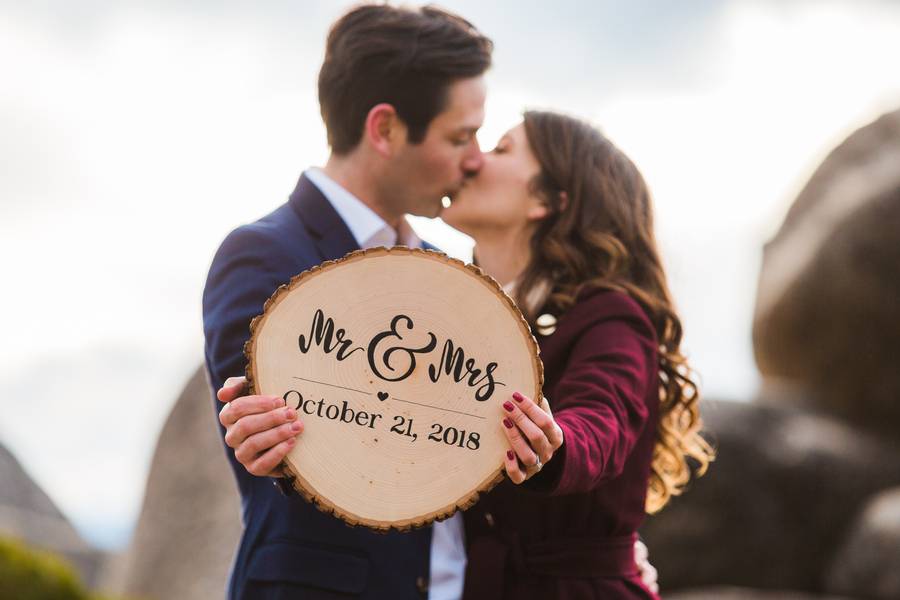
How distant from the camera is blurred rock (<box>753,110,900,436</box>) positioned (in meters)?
7.74

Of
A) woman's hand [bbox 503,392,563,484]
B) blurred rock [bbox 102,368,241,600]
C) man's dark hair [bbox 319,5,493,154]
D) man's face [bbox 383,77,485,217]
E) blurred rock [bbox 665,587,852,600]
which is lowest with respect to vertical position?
blurred rock [bbox 665,587,852,600]

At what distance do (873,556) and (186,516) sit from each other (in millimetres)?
4272

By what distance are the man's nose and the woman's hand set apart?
1.13 meters

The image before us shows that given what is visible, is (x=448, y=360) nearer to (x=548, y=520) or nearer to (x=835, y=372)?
(x=548, y=520)

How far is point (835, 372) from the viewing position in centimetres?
805

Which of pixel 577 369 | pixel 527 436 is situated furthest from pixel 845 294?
pixel 527 436

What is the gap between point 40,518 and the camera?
8039mm

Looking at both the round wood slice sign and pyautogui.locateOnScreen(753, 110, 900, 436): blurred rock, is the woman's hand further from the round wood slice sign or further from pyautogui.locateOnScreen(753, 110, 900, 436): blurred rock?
pyautogui.locateOnScreen(753, 110, 900, 436): blurred rock

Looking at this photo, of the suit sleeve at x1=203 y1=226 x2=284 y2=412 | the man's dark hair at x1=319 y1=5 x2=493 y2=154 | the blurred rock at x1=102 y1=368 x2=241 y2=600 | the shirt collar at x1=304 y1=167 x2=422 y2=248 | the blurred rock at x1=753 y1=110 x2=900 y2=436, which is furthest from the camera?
the blurred rock at x1=753 y1=110 x2=900 y2=436

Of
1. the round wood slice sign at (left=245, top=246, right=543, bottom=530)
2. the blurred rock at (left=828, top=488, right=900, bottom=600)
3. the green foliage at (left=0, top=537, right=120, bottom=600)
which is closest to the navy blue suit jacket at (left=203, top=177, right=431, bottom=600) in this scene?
the round wood slice sign at (left=245, top=246, right=543, bottom=530)

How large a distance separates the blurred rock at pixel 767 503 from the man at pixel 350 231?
15.8 ft

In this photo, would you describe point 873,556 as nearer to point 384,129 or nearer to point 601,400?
point 384,129

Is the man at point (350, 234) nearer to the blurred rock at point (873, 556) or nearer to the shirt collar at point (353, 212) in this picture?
the shirt collar at point (353, 212)

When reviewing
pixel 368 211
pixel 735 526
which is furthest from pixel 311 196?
pixel 735 526
